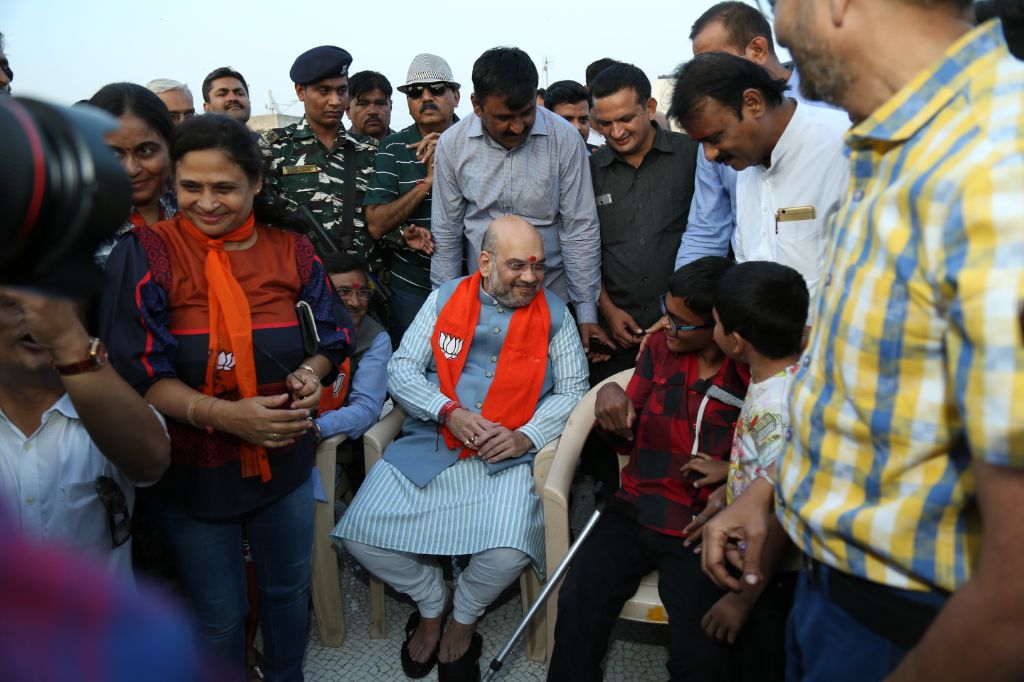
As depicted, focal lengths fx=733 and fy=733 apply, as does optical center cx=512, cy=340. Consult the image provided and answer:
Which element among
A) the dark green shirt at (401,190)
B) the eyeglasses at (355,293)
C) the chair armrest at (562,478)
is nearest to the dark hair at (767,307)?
the chair armrest at (562,478)

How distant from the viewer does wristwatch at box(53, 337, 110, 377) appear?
5.01 ft

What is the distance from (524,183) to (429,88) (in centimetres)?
115

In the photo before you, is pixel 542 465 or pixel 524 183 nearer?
pixel 542 465

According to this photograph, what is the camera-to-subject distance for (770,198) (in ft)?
8.20

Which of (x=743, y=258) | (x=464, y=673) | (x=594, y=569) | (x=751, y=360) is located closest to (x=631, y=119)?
(x=743, y=258)

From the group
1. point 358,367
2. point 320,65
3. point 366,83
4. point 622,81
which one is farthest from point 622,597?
point 366,83

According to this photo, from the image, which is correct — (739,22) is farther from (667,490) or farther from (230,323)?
(230,323)

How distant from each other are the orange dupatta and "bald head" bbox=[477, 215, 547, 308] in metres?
1.22

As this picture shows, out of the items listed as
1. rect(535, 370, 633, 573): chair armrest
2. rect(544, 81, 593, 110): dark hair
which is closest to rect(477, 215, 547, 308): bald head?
rect(535, 370, 633, 573): chair armrest

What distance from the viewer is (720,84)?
2.44 meters

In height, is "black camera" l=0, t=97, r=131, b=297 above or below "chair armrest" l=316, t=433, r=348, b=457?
above

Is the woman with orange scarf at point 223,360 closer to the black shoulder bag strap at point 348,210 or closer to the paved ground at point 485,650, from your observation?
the paved ground at point 485,650

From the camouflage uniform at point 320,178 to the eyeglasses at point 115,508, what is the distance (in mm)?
2158

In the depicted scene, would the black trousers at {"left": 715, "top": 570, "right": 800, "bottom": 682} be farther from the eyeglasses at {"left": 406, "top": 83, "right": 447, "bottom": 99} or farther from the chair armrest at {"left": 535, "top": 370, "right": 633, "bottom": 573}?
the eyeglasses at {"left": 406, "top": 83, "right": 447, "bottom": 99}
